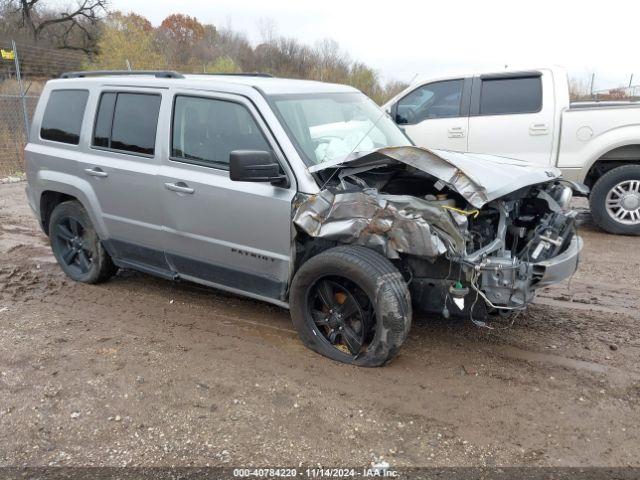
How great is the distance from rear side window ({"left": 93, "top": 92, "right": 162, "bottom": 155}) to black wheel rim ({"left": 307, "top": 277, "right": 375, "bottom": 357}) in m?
1.87

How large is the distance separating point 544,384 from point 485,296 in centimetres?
72

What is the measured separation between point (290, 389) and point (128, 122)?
2.69 meters

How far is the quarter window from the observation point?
4125 millimetres

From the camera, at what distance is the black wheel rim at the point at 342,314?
3740 mm

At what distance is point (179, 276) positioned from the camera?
475 centimetres

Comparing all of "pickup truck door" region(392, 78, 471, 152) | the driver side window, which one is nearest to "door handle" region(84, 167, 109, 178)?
"pickup truck door" region(392, 78, 471, 152)

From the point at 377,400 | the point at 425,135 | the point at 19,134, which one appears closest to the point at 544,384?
the point at 377,400

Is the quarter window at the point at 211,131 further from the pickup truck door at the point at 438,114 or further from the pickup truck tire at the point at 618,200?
the pickup truck tire at the point at 618,200

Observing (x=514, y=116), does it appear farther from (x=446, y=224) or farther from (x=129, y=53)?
(x=129, y=53)

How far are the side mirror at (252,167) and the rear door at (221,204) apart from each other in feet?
0.43

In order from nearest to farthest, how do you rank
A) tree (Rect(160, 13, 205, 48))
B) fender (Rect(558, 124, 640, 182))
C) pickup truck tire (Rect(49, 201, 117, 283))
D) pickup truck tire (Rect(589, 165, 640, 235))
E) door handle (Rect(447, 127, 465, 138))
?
1. pickup truck tire (Rect(49, 201, 117, 283))
2. fender (Rect(558, 124, 640, 182))
3. pickup truck tire (Rect(589, 165, 640, 235))
4. door handle (Rect(447, 127, 465, 138))
5. tree (Rect(160, 13, 205, 48))

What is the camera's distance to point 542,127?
7.46m

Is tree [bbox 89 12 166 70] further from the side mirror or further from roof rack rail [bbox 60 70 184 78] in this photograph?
the side mirror

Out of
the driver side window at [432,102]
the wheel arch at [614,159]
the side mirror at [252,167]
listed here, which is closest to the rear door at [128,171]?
the side mirror at [252,167]
